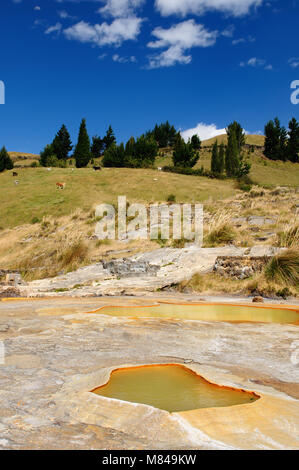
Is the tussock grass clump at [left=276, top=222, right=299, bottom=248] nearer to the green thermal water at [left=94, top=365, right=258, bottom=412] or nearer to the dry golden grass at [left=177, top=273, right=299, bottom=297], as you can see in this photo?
the dry golden grass at [left=177, top=273, right=299, bottom=297]

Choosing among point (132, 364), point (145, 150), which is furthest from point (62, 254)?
point (145, 150)

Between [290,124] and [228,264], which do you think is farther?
[290,124]

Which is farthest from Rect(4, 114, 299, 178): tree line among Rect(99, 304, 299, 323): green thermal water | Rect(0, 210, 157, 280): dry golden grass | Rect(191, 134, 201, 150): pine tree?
Rect(99, 304, 299, 323): green thermal water

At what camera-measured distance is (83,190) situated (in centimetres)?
3316

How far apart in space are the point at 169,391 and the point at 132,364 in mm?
482

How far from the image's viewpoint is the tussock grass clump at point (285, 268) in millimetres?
6145

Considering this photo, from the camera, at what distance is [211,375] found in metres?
2.31

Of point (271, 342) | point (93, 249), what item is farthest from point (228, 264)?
point (93, 249)

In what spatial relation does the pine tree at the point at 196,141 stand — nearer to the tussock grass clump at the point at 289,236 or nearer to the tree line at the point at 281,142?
the tree line at the point at 281,142

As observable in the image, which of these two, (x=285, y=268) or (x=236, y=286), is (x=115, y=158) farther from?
(x=285, y=268)

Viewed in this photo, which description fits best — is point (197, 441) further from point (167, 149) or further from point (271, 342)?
point (167, 149)

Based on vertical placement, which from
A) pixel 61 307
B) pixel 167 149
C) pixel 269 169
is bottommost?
pixel 61 307

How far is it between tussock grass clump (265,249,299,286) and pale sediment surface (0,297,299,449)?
2.48m

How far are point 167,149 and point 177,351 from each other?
73.6m
